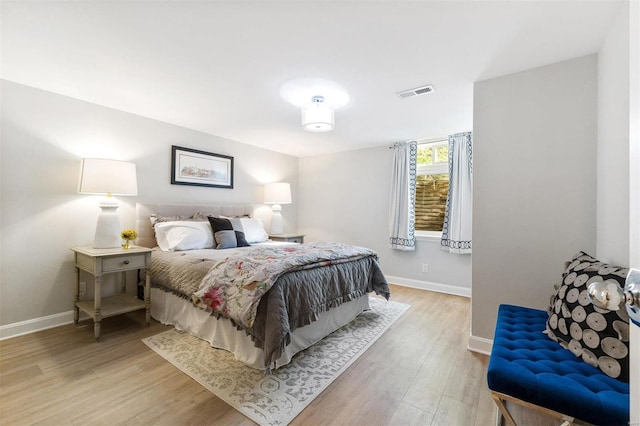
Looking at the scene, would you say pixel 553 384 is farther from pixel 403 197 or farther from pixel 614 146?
pixel 403 197

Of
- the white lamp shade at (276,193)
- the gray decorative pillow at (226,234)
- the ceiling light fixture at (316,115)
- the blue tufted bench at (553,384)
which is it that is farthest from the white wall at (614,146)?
the white lamp shade at (276,193)

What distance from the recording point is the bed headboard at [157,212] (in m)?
3.17

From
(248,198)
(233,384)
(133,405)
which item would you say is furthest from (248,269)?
(248,198)

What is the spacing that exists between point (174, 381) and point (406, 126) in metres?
3.50

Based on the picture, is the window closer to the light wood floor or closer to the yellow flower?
the light wood floor

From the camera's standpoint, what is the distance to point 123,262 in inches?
98.6

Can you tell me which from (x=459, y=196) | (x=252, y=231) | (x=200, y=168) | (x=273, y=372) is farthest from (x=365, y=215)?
(x=273, y=372)

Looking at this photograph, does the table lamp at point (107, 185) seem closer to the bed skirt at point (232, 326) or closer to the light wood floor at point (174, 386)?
the bed skirt at point (232, 326)

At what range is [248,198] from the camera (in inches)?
179

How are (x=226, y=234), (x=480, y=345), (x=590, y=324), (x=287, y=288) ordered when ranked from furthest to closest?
(x=226, y=234) < (x=480, y=345) < (x=287, y=288) < (x=590, y=324)

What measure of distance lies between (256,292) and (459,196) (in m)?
3.15

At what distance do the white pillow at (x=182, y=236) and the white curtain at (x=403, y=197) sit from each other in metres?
2.71

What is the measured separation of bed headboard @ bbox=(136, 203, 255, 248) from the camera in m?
3.17

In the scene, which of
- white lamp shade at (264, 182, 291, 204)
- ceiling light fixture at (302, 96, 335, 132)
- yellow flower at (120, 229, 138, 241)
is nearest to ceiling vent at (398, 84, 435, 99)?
ceiling light fixture at (302, 96, 335, 132)
